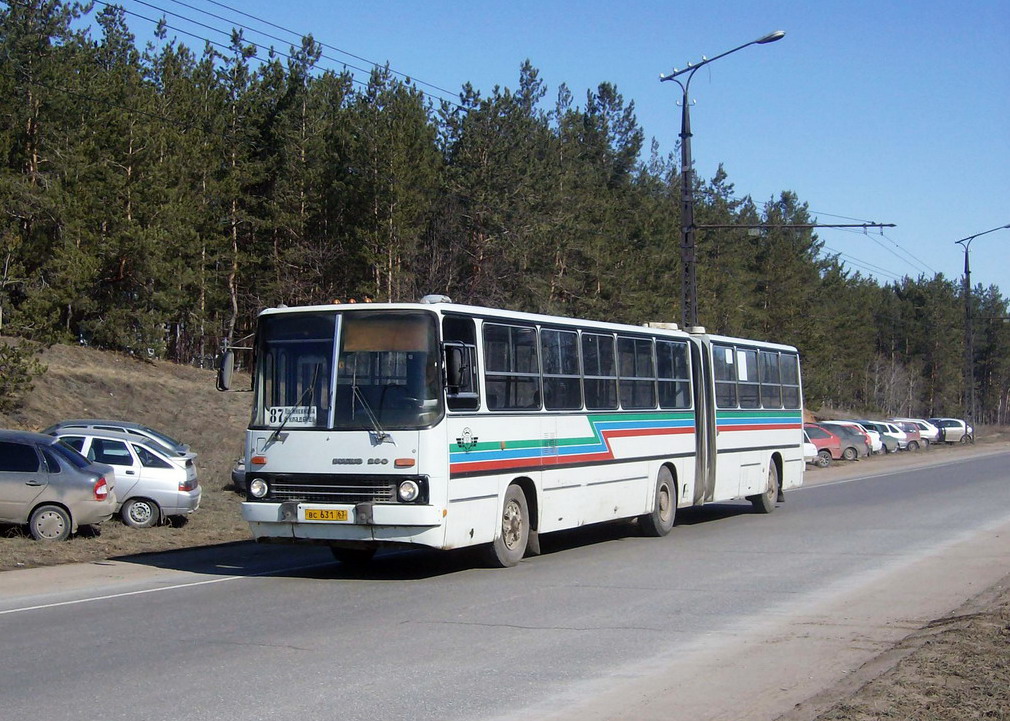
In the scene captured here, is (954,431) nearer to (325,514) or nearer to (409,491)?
(409,491)

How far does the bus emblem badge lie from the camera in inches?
540

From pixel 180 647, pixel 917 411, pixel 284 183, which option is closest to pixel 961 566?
pixel 180 647

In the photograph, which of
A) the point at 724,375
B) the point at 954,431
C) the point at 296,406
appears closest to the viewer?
the point at 296,406

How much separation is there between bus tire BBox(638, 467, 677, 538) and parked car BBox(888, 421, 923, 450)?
151 feet

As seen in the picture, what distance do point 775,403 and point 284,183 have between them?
28137 millimetres

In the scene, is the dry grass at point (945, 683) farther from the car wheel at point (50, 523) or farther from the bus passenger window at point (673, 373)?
the car wheel at point (50, 523)

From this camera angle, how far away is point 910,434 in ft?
207

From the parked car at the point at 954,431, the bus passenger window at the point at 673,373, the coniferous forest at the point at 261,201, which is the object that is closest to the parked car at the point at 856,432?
the coniferous forest at the point at 261,201

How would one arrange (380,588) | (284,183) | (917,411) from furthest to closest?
(917,411), (284,183), (380,588)

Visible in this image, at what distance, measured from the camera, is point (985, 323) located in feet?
462

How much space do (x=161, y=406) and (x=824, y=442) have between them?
85.2 ft

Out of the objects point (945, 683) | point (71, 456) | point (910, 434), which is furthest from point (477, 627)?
point (910, 434)

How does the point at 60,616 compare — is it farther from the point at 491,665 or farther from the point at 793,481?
the point at 793,481

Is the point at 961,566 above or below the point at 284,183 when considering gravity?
below
